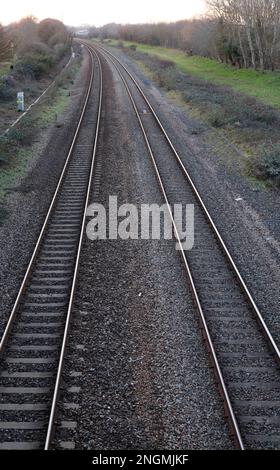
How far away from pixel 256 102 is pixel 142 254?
78.6ft

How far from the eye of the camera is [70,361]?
8.47 meters

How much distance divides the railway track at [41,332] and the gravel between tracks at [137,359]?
0.25m

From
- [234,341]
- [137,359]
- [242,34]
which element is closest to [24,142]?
[137,359]

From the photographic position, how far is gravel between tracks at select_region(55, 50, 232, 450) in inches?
280

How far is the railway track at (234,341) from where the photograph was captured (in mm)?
7305

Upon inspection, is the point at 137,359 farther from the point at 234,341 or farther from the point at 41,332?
the point at 41,332

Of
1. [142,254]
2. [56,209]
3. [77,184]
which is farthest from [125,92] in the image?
[142,254]

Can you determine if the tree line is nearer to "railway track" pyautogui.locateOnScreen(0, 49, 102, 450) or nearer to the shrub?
the shrub

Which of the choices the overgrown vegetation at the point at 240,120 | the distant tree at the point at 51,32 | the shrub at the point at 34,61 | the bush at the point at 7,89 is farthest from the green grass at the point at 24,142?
the distant tree at the point at 51,32

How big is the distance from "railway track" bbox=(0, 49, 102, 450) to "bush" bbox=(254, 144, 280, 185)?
6.48 metres

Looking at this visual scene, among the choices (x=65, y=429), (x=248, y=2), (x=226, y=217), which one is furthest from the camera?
(x=248, y=2)

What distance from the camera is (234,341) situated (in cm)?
908
